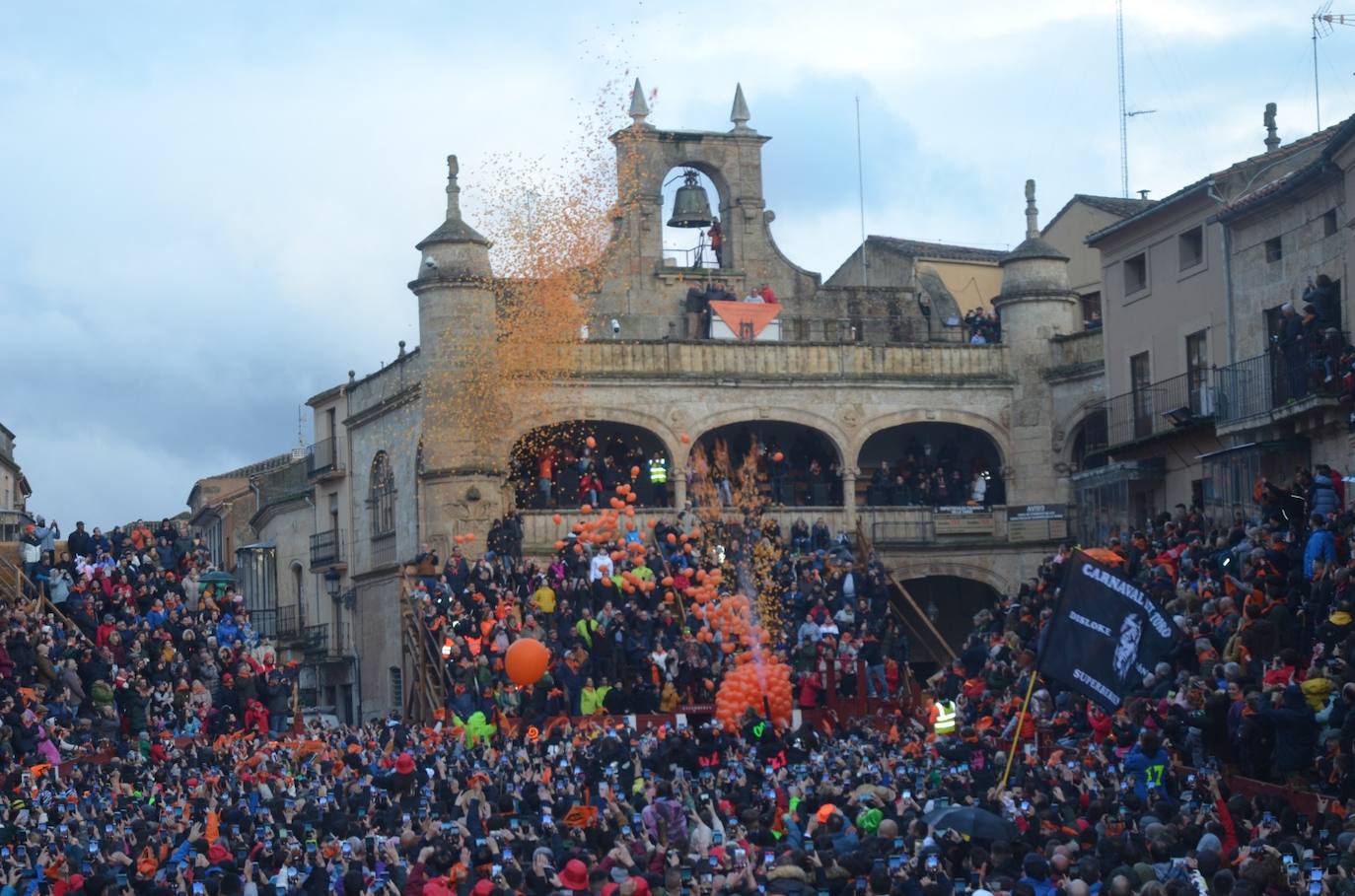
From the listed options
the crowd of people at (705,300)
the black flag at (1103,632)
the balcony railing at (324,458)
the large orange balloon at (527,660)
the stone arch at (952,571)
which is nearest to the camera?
the black flag at (1103,632)

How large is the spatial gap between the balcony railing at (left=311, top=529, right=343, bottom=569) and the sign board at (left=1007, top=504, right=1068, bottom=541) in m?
15.5

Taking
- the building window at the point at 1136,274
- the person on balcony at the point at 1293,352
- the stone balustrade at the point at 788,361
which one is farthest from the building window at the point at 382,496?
the person on balcony at the point at 1293,352

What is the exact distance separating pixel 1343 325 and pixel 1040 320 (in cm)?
1579

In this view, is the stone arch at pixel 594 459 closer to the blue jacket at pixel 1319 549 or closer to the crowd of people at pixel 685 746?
the crowd of people at pixel 685 746

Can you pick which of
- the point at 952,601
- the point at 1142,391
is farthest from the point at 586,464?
the point at 1142,391

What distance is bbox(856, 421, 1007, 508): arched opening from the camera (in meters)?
50.5

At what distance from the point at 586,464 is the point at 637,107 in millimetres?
8100

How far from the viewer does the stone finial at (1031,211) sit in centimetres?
5134

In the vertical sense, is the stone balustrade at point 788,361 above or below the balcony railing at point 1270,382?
above

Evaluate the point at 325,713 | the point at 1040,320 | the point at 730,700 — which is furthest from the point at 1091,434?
the point at 325,713

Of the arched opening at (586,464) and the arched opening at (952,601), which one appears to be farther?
the arched opening at (952,601)

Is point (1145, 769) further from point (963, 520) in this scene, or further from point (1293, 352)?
point (963, 520)

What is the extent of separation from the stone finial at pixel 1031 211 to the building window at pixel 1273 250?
13.0 meters

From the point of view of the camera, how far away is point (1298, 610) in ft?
92.8
